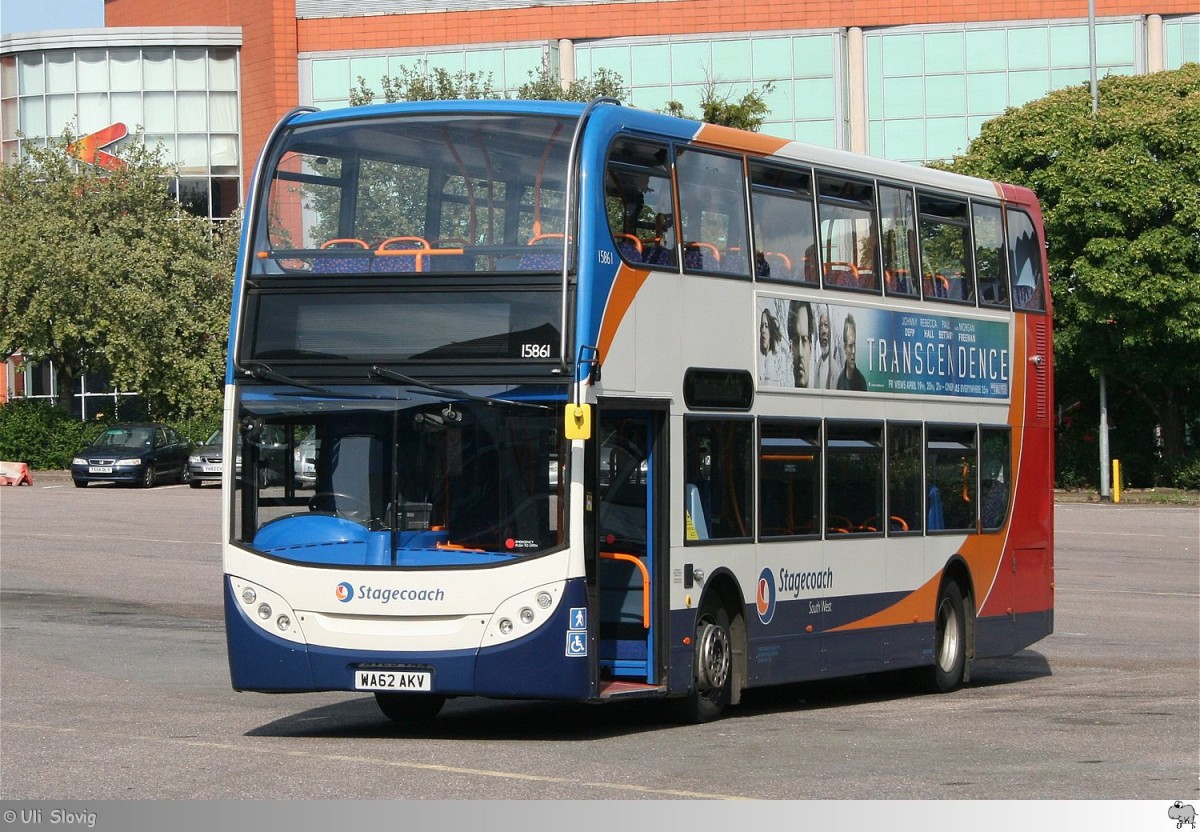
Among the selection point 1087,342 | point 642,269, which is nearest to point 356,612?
point 642,269

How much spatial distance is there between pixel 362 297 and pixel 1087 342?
121 feet

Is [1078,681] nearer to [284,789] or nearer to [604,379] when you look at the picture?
[604,379]

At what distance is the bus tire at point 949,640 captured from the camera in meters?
17.1

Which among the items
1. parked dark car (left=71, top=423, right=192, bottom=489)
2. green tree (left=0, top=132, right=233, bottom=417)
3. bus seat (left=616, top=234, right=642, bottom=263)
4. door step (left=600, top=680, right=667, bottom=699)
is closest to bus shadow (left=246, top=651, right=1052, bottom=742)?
door step (left=600, top=680, right=667, bottom=699)

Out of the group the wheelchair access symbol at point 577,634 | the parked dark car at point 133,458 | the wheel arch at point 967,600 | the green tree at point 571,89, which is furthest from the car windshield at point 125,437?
the wheelchair access symbol at point 577,634

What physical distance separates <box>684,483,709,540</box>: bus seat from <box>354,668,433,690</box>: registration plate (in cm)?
235

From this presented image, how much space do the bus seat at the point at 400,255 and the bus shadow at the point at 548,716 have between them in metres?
3.07

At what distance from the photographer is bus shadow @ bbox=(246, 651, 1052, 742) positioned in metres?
12.9

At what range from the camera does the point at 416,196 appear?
42.1 feet

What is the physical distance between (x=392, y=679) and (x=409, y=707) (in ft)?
5.74

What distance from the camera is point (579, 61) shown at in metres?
71.6

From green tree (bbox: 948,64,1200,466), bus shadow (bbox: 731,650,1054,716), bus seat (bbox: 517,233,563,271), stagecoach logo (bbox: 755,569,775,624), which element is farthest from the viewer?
green tree (bbox: 948,64,1200,466)

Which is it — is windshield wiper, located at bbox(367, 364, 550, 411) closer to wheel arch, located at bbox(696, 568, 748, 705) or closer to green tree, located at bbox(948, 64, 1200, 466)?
wheel arch, located at bbox(696, 568, 748, 705)

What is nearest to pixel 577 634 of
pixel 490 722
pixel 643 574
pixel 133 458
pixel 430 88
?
pixel 643 574
